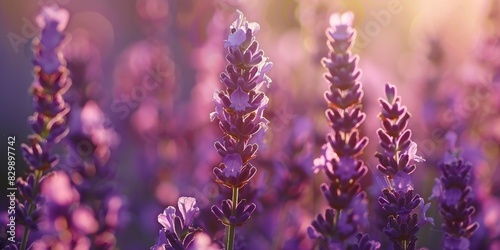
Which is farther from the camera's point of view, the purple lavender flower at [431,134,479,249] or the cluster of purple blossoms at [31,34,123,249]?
the cluster of purple blossoms at [31,34,123,249]

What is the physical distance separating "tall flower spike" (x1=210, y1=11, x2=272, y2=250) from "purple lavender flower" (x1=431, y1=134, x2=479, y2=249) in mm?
343

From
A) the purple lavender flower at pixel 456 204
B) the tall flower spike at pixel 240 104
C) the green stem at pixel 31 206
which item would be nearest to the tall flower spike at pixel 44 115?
the green stem at pixel 31 206

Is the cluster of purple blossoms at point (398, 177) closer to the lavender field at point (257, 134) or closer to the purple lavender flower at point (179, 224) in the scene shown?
the lavender field at point (257, 134)

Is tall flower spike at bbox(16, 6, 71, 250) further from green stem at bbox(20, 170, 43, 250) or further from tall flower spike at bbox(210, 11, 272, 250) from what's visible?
tall flower spike at bbox(210, 11, 272, 250)

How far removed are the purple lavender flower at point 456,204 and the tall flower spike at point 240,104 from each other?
0.34 metres

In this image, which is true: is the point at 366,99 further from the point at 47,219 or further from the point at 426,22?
the point at 47,219

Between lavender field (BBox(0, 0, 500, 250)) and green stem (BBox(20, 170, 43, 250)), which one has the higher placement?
lavender field (BBox(0, 0, 500, 250))

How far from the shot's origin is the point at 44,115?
1.41 m

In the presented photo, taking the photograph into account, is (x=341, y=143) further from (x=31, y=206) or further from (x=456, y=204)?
(x=31, y=206)

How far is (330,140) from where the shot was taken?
4.26 ft

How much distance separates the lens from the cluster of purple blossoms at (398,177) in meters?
1.20

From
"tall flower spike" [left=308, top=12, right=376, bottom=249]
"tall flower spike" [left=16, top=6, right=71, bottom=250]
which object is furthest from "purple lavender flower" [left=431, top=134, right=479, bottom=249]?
"tall flower spike" [left=16, top=6, right=71, bottom=250]

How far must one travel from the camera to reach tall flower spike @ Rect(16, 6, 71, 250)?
4.51 ft

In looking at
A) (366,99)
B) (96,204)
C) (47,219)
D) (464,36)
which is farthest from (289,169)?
(464,36)
